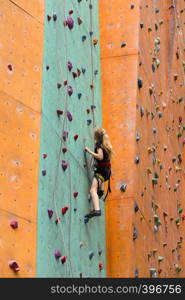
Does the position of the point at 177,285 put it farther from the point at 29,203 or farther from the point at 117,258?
the point at 117,258

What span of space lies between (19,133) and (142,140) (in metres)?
3.84

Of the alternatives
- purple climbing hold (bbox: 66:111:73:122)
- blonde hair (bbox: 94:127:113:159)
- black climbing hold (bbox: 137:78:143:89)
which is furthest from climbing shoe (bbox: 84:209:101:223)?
black climbing hold (bbox: 137:78:143:89)

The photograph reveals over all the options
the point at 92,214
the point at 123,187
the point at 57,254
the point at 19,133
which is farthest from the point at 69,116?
the point at 57,254

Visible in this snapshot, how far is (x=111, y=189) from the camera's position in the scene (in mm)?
10328

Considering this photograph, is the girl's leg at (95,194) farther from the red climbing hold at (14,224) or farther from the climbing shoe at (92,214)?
the red climbing hold at (14,224)

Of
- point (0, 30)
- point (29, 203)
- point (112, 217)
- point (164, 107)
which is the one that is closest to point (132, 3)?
point (164, 107)

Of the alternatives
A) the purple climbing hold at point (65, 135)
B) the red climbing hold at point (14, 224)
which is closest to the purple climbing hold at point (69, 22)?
the purple climbing hold at point (65, 135)

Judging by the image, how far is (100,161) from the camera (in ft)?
31.1

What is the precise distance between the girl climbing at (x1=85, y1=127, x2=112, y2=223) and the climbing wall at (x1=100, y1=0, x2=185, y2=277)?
80cm

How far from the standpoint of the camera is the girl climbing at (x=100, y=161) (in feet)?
30.6

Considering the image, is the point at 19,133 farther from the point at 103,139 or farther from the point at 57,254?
the point at 103,139

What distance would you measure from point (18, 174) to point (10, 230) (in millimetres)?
607

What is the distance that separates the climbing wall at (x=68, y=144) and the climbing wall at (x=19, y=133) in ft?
0.52

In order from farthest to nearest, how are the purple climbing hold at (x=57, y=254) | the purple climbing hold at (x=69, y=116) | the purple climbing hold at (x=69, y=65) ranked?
the purple climbing hold at (x=69, y=65), the purple climbing hold at (x=69, y=116), the purple climbing hold at (x=57, y=254)
